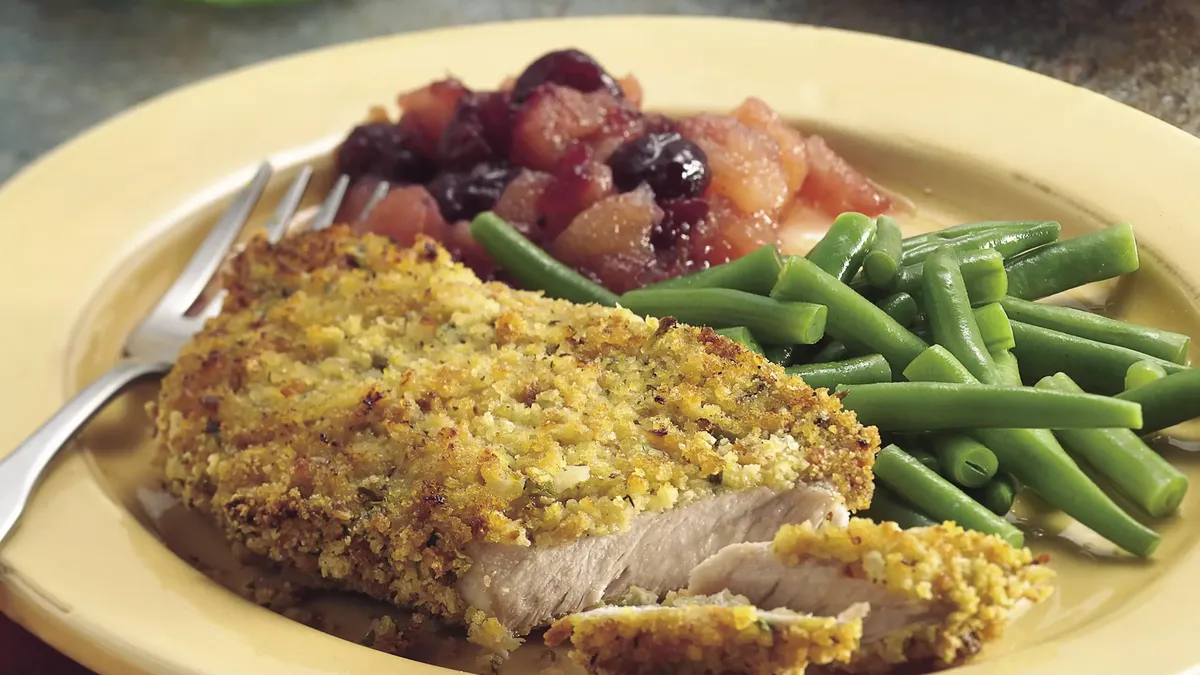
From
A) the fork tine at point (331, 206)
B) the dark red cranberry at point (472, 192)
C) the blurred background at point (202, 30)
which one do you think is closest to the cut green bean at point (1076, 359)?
the dark red cranberry at point (472, 192)

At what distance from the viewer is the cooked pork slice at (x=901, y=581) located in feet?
6.73

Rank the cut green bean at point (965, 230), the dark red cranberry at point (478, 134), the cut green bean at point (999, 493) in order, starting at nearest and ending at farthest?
the cut green bean at point (999, 493) < the cut green bean at point (965, 230) < the dark red cranberry at point (478, 134)

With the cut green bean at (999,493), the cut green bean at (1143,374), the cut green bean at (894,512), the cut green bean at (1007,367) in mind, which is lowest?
the cut green bean at (894,512)

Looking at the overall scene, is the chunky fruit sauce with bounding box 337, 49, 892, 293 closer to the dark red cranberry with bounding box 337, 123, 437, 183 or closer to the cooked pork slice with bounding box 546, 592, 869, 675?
the dark red cranberry with bounding box 337, 123, 437, 183

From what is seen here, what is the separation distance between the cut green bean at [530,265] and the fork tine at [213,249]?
1.02 m

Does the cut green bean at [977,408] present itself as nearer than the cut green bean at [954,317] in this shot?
Yes

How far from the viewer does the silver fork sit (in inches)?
115

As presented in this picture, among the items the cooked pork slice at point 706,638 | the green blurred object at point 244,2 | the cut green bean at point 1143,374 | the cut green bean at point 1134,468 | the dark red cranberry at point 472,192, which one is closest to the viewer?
the cooked pork slice at point 706,638

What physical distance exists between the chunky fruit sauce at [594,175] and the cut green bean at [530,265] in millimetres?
133

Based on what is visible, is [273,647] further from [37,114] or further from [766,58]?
[37,114]

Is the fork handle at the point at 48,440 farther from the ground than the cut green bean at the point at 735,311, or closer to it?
closer to it

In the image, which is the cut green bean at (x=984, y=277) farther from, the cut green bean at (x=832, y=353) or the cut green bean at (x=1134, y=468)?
the cut green bean at (x=1134, y=468)

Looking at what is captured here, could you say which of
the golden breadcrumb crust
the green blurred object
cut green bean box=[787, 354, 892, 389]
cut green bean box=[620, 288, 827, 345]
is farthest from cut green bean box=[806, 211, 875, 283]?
the green blurred object

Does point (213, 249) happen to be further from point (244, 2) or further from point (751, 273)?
point (244, 2)
